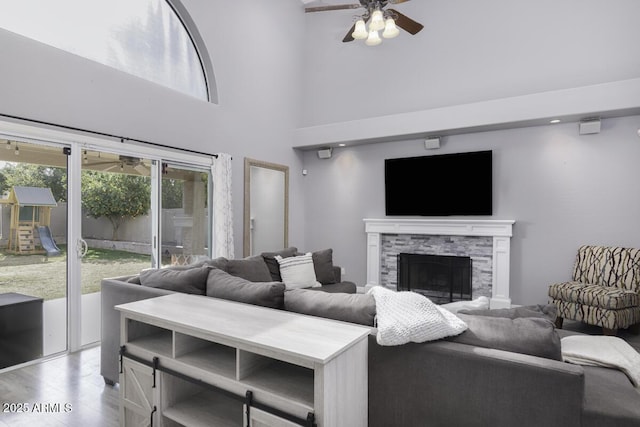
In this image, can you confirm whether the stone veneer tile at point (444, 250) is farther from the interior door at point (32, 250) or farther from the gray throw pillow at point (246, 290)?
the interior door at point (32, 250)

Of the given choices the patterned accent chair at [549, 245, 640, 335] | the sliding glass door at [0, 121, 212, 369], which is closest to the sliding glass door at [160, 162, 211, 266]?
the sliding glass door at [0, 121, 212, 369]

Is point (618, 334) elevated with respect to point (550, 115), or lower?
lower

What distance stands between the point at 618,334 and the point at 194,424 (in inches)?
168

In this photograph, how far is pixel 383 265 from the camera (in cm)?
561

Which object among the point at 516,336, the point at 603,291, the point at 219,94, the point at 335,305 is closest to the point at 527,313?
the point at 516,336

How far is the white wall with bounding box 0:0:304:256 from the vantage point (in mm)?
3006

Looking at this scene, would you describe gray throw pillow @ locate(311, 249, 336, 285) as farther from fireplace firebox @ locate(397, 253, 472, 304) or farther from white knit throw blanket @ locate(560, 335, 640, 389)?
white knit throw blanket @ locate(560, 335, 640, 389)

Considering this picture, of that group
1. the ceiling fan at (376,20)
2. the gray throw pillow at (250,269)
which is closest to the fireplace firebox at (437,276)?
the gray throw pillow at (250,269)

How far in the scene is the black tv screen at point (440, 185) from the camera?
487 cm

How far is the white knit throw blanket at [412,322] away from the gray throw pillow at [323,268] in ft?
8.43

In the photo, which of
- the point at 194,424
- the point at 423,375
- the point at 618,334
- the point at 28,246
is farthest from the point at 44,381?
the point at 618,334

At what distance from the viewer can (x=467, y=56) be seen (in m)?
4.95

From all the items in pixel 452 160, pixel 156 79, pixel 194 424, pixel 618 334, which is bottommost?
pixel 618 334

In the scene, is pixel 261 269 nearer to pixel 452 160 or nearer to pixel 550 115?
pixel 452 160
